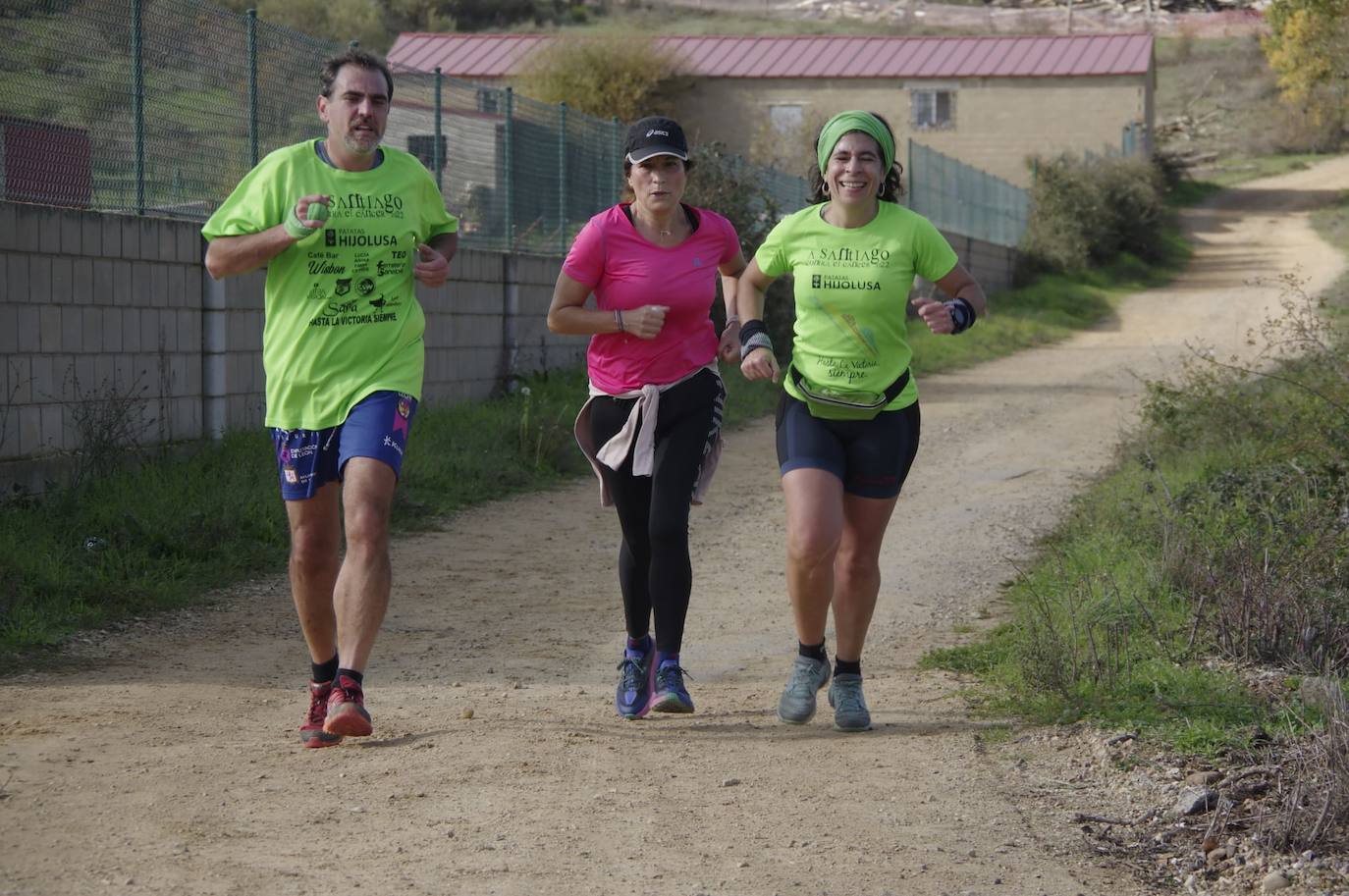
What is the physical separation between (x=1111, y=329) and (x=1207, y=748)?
22202 millimetres

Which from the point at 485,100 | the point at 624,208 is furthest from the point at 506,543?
the point at 485,100

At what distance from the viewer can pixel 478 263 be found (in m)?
13.8

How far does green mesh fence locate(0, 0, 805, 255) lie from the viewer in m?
8.64

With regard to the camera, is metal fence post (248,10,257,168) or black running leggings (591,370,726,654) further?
metal fence post (248,10,257,168)

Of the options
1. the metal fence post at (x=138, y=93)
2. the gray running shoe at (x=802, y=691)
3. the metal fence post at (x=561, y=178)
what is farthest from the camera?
the metal fence post at (x=561, y=178)

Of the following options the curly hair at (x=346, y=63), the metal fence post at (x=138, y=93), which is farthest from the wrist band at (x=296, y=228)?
the metal fence post at (x=138, y=93)

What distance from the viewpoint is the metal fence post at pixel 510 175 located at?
14.6m

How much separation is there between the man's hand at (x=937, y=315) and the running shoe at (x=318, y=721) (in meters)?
2.20

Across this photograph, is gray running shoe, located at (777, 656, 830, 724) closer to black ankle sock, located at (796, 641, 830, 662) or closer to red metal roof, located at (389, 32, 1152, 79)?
black ankle sock, located at (796, 641, 830, 662)

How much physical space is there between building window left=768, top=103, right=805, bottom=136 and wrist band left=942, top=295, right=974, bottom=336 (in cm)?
3502

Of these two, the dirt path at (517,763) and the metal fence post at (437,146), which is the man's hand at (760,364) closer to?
the dirt path at (517,763)

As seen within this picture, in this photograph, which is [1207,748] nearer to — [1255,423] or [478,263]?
[1255,423]

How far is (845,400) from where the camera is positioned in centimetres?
521

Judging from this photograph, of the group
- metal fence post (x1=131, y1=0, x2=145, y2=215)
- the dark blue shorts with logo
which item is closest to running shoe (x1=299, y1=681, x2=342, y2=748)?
the dark blue shorts with logo
